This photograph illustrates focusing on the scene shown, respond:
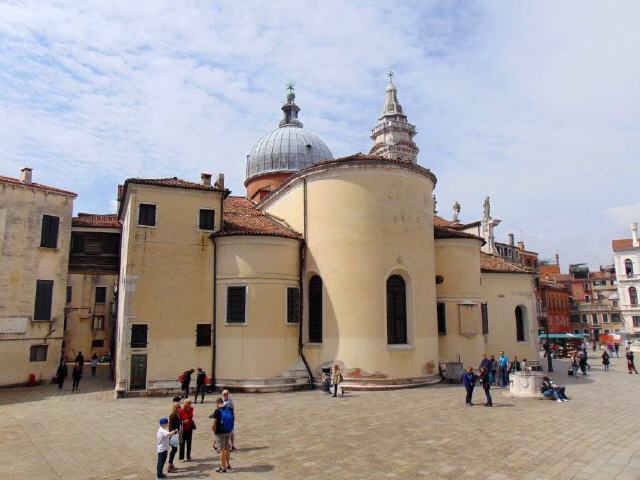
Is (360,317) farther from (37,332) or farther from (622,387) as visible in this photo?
(37,332)

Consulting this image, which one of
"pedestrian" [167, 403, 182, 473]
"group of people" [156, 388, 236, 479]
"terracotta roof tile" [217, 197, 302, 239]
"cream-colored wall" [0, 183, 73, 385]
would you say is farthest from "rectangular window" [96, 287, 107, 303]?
"pedestrian" [167, 403, 182, 473]

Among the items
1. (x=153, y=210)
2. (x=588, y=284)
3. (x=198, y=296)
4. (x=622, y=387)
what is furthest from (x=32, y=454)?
(x=588, y=284)

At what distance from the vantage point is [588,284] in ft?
257

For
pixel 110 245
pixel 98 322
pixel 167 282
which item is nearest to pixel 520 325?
pixel 167 282

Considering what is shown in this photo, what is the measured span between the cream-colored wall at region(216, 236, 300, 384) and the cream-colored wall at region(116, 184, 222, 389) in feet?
2.48

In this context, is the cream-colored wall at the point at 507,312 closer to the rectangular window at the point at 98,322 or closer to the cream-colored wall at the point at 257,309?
the cream-colored wall at the point at 257,309

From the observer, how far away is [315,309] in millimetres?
23109

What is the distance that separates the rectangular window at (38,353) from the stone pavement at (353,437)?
4.52 meters

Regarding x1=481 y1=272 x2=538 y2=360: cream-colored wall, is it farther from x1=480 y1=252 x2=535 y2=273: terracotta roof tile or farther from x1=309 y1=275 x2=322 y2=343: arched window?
x1=309 y1=275 x2=322 y2=343: arched window

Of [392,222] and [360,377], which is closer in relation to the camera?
[360,377]

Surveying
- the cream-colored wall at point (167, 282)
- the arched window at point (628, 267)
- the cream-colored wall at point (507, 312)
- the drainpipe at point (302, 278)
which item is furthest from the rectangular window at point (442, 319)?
the arched window at point (628, 267)

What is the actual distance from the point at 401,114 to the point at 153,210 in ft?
140

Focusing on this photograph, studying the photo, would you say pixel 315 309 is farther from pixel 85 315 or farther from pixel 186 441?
pixel 85 315

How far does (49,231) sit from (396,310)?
61.3 feet
